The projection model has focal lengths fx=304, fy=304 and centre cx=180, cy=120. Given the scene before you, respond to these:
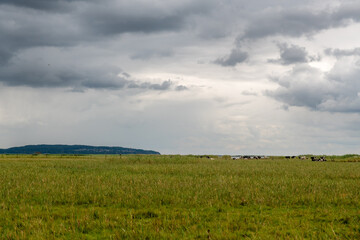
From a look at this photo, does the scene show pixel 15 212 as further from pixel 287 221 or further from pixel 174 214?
pixel 287 221

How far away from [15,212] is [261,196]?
11437 mm

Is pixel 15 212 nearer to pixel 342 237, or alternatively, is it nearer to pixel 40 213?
pixel 40 213

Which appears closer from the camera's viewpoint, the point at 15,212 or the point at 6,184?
the point at 15,212

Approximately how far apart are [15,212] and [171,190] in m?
7.73

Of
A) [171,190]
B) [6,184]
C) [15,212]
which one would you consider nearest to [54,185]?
[6,184]

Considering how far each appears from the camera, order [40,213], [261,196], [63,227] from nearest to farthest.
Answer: [63,227], [40,213], [261,196]

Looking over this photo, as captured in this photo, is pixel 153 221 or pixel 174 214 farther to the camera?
pixel 174 214

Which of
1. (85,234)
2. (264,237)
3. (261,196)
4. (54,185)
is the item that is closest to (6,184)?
(54,185)

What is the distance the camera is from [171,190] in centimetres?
1709

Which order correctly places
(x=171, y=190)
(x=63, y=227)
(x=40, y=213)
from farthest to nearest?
(x=171, y=190) → (x=40, y=213) → (x=63, y=227)

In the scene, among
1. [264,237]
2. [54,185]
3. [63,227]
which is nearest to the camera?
[264,237]

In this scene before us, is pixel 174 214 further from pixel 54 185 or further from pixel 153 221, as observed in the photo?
pixel 54 185

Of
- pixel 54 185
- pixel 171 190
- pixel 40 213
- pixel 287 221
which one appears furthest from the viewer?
pixel 54 185

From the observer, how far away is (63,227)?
1046 centimetres
